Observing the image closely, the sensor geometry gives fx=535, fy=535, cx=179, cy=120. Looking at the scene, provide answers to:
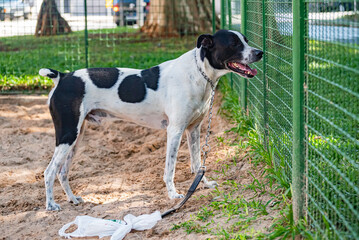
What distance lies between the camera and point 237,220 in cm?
413

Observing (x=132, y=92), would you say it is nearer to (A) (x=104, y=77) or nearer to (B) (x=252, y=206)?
Result: (A) (x=104, y=77)

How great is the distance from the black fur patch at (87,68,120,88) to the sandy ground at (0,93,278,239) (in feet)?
3.63

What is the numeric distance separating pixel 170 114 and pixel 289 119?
128 cm

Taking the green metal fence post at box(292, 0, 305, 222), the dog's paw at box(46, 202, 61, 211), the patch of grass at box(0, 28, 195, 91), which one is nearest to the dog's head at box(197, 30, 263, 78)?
the green metal fence post at box(292, 0, 305, 222)

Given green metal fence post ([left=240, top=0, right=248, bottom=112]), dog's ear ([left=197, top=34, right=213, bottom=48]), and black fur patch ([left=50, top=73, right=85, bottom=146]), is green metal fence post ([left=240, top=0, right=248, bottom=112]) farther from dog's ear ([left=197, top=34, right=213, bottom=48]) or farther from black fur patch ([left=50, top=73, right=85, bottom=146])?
black fur patch ([left=50, top=73, right=85, bottom=146])

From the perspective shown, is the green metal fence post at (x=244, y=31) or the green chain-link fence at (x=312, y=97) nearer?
the green chain-link fence at (x=312, y=97)

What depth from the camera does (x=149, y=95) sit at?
529 cm

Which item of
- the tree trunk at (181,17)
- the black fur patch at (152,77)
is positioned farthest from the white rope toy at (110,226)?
the tree trunk at (181,17)

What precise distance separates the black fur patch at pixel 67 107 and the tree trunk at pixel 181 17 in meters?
8.50

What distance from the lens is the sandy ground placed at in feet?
15.5

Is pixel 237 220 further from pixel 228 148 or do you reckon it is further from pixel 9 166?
pixel 9 166

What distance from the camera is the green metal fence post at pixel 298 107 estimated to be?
11.5 feet

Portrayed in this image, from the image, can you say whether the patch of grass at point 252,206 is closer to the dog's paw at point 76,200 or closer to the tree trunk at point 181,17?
the dog's paw at point 76,200

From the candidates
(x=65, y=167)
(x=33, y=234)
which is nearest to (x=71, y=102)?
(x=65, y=167)
